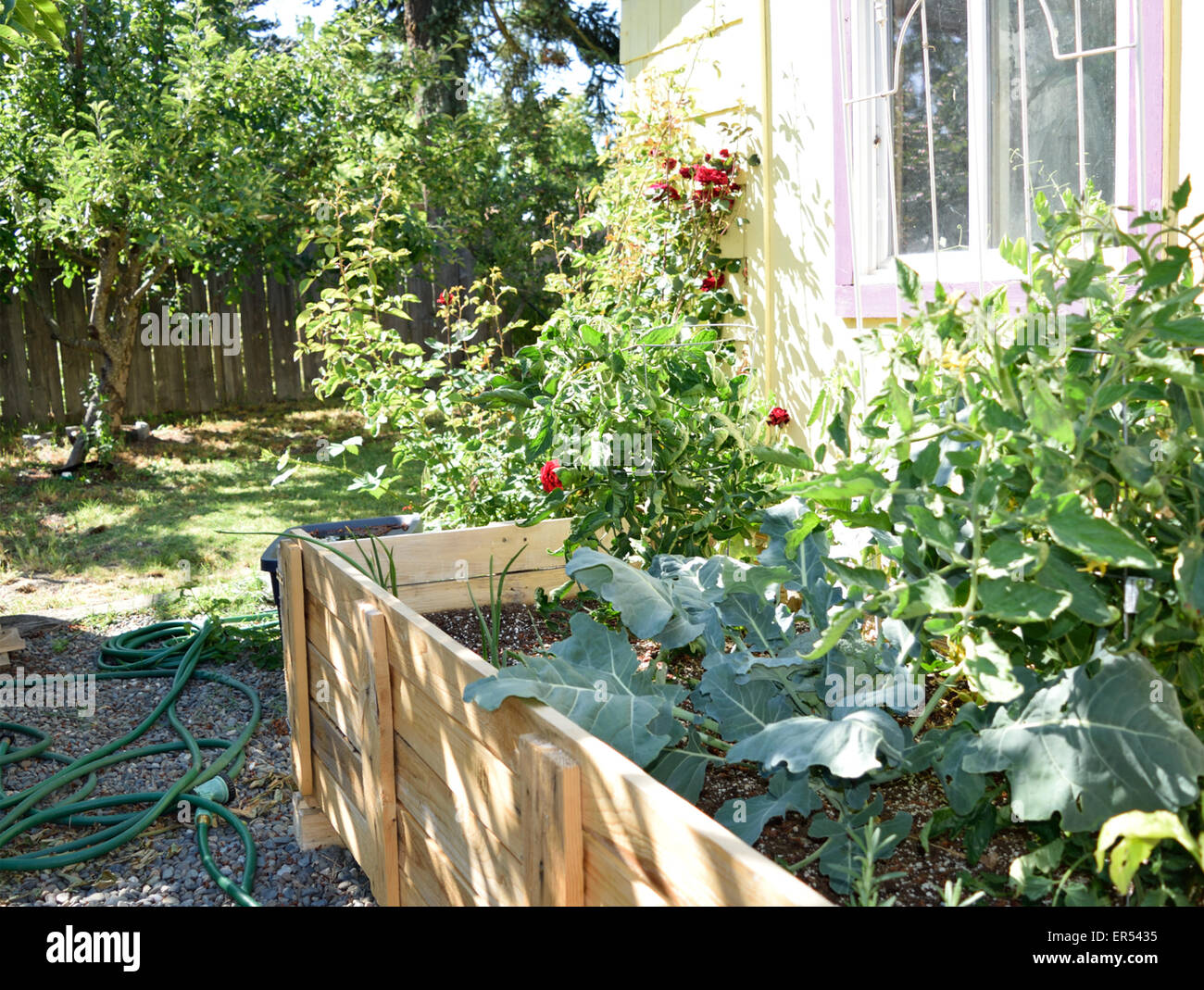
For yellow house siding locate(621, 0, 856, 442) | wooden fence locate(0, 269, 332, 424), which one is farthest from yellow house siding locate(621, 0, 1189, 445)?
wooden fence locate(0, 269, 332, 424)

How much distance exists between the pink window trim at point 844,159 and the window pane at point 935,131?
0.16m

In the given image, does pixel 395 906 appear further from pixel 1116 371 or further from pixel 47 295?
pixel 47 295

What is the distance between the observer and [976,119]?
2568mm

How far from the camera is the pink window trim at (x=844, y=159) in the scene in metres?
2.04

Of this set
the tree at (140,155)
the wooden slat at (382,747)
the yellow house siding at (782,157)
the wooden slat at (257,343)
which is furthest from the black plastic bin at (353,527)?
the wooden slat at (257,343)

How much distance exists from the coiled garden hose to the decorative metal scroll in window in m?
2.25

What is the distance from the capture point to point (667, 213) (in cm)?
381

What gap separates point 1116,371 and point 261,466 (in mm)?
7582

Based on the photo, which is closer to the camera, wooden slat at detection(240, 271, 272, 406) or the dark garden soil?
the dark garden soil

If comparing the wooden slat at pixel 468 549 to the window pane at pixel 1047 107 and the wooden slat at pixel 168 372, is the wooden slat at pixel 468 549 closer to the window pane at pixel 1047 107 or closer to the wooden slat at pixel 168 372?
the window pane at pixel 1047 107

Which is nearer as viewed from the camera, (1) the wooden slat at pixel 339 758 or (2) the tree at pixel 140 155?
(1) the wooden slat at pixel 339 758

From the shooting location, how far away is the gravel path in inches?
102

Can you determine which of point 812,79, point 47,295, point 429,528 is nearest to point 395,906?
point 429,528

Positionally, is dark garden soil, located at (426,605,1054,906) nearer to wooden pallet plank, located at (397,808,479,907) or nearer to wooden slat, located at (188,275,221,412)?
wooden pallet plank, located at (397,808,479,907)
